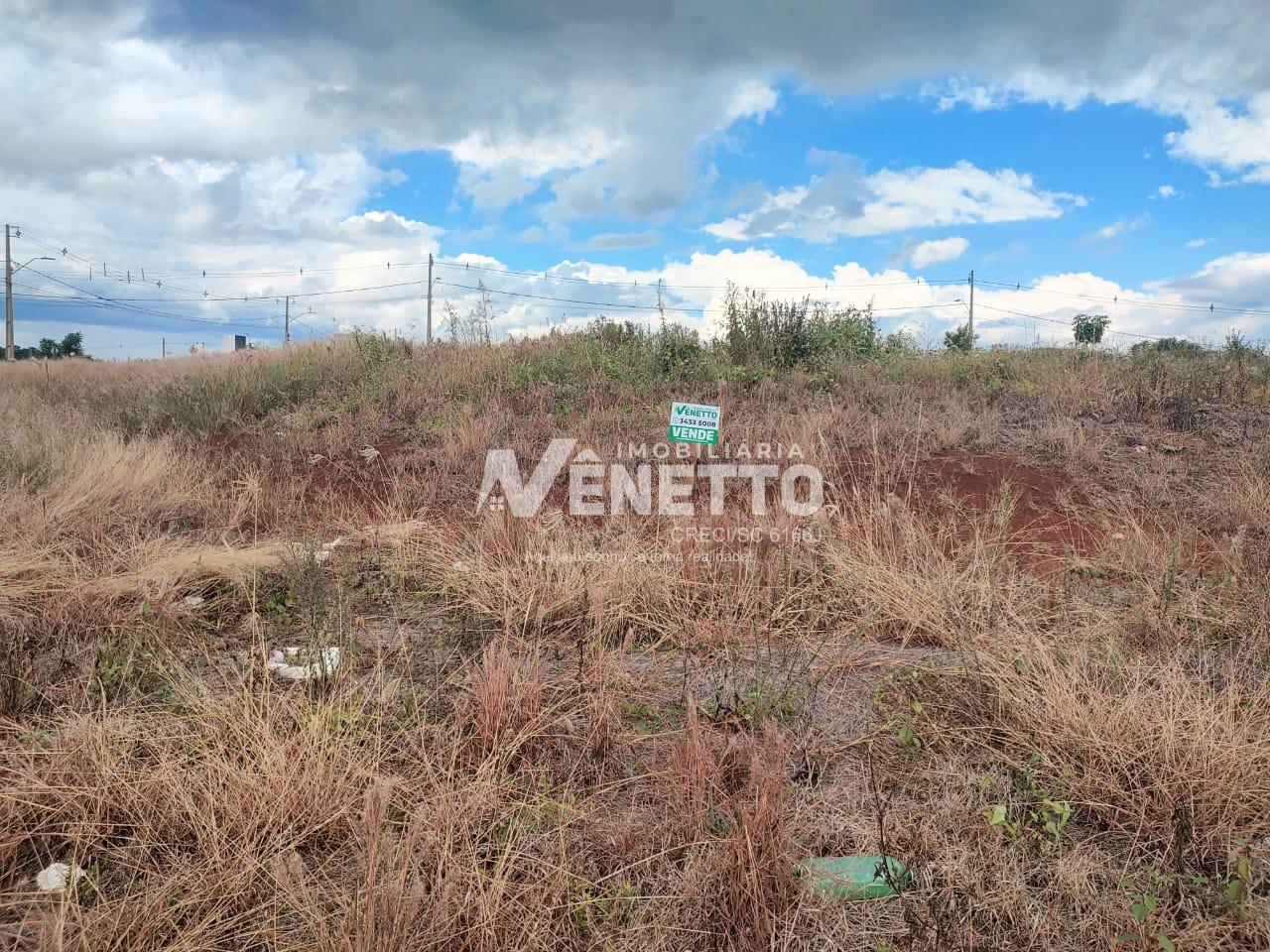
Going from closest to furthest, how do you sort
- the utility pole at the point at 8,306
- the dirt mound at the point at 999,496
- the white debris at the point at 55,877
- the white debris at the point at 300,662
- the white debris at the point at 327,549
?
the white debris at the point at 55,877 → the white debris at the point at 300,662 → the white debris at the point at 327,549 → the dirt mound at the point at 999,496 → the utility pole at the point at 8,306

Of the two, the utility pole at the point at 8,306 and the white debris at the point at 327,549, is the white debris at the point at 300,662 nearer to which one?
the white debris at the point at 327,549

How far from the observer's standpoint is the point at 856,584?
4176mm

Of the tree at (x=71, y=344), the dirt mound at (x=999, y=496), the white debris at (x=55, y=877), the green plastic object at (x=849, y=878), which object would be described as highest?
the tree at (x=71, y=344)

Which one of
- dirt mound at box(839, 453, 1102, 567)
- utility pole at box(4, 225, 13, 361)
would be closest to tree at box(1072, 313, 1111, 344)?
dirt mound at box(839, 453, 1102, 567)

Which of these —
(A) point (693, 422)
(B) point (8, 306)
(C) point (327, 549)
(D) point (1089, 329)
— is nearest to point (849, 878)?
(A) point (693, 422)

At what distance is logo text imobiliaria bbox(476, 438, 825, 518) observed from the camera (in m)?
6.37

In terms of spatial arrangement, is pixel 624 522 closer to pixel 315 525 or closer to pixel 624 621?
pixel 624 621

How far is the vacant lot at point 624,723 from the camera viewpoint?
2.02m

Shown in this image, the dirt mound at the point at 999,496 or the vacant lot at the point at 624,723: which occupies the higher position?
the dirt mound at the point at 999,496

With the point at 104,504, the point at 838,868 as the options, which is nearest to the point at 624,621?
the point at 838,868

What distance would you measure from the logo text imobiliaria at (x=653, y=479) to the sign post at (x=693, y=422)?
2.20 ft

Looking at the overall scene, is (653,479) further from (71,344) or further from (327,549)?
(71,344)

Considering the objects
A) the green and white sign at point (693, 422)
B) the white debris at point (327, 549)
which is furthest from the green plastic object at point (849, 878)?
the white debris at point (327, 549)

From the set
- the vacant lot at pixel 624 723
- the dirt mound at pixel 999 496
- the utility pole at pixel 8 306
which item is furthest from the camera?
the utility pole at pixel 8 306
